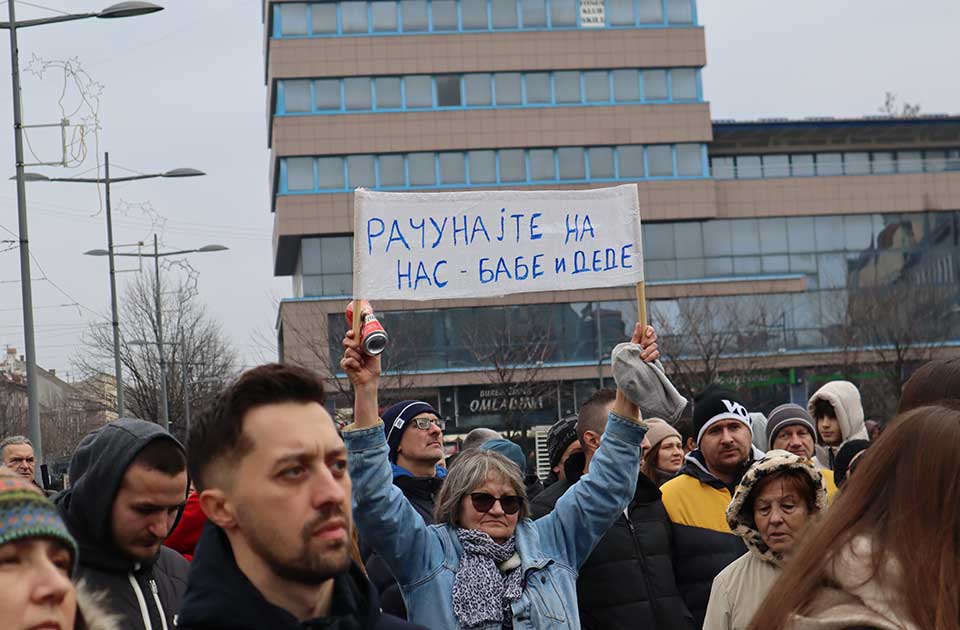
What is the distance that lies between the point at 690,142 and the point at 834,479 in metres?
52.7

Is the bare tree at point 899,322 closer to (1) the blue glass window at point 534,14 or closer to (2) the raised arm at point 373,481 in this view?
(1) the blue glass window at point 534,14

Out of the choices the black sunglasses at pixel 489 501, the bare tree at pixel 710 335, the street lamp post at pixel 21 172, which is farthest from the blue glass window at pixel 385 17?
the black sunglasses at pixel 489 501

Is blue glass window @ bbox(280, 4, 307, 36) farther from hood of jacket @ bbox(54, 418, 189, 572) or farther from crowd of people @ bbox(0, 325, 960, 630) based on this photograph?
hood of jacket @ bbox(54, 418, 189, 572)

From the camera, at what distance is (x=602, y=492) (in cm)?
585

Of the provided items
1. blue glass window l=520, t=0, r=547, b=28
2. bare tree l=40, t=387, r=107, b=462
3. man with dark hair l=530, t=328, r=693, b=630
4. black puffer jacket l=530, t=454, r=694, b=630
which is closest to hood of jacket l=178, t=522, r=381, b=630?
man with dark hair l=530, t=328, r=693, b=630

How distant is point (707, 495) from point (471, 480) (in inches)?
73.1

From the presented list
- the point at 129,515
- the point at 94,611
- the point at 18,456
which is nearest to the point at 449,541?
the point at 129,515

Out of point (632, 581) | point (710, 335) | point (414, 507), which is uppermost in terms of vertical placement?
point (710, 335)

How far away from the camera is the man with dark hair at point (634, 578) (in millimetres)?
6398

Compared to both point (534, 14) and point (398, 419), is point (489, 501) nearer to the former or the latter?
point (398, 419)

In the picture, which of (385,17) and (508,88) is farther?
(508,88)

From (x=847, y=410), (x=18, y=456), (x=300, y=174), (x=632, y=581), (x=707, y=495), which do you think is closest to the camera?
(x=632, y=581)

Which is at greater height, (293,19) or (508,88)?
(293,19)

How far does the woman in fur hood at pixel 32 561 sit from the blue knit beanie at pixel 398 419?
3.96 m
